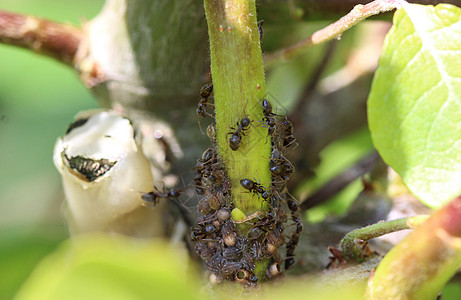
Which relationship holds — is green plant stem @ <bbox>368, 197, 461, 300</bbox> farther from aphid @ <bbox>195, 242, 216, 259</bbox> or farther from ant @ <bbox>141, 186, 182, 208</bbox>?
ant @ <bbox>141, 186, 182, 208</bbox>

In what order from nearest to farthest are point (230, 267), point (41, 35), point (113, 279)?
point (113, 279) < point (230, 267) < point (41, 35)

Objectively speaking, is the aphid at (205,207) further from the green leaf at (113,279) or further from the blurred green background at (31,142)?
the blurred green background at (31,142)

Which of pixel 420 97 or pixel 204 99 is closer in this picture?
pixel 420 97

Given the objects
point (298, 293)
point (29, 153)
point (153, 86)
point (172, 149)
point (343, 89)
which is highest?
point (298, 293)

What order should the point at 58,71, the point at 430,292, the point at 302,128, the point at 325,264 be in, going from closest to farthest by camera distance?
1. the point at 430,292
2. the point at 325,264
3. the point at 302,128
4. the point at 58,71

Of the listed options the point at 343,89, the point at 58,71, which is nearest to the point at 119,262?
the point at 343,89

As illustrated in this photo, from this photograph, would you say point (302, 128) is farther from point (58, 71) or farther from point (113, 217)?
point (58, 71)

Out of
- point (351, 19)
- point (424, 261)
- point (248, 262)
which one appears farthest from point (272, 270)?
point (351, 19)

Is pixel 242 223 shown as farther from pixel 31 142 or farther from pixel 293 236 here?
pixel 31 142
